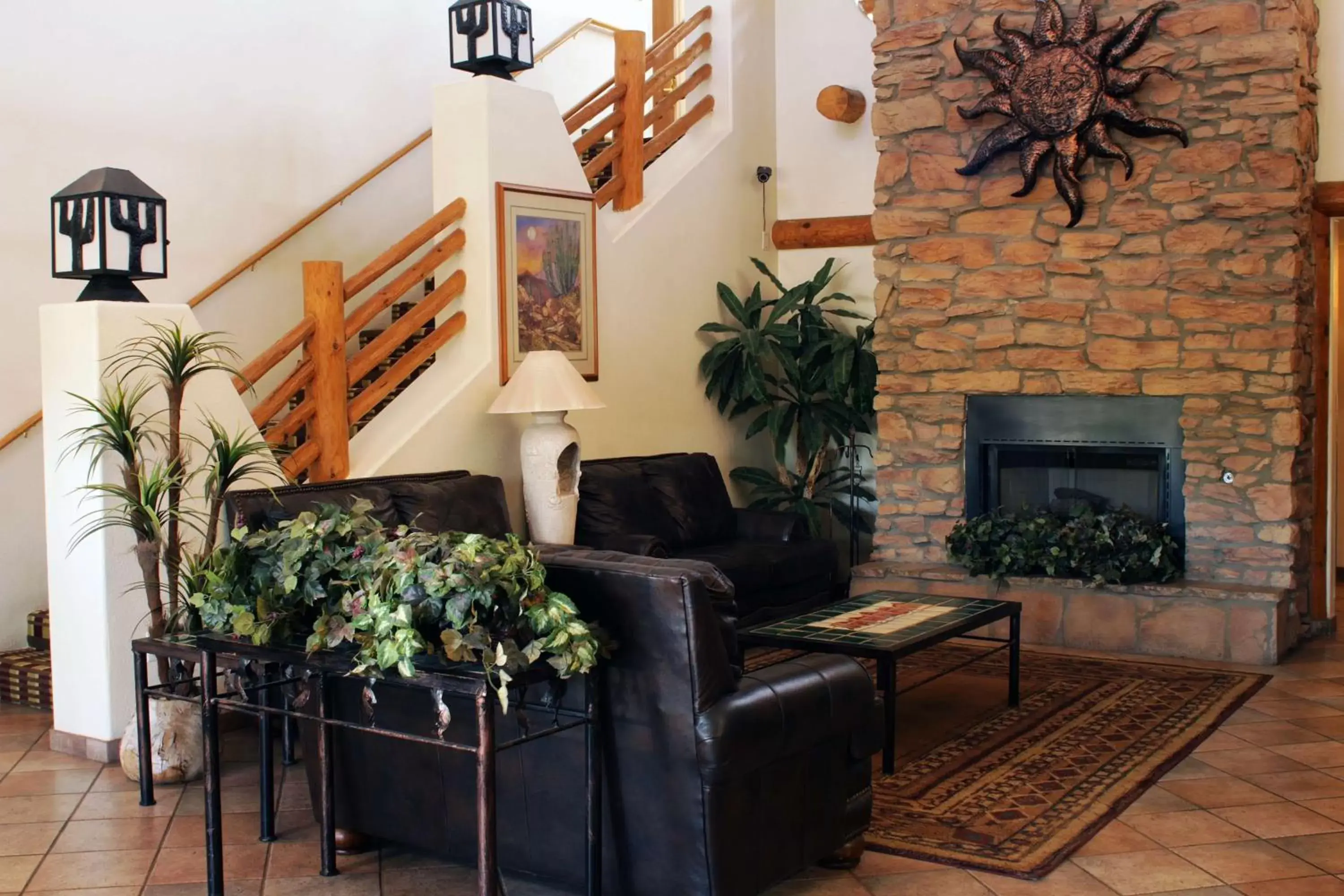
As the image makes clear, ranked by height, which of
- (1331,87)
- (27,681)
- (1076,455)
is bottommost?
(27,681)

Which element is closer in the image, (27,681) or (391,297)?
(27,681)

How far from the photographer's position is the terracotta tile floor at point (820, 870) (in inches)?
143

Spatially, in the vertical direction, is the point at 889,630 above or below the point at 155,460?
below

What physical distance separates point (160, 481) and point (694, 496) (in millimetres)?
3141

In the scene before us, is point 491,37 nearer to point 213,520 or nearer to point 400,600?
point 213,520

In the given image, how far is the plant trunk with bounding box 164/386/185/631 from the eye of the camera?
4.68 metres

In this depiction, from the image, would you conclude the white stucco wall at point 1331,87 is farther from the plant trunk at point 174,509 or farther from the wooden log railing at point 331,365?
the plant trunk at point 174,509

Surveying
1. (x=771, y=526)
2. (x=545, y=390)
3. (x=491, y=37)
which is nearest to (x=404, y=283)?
(x=545, y=390)

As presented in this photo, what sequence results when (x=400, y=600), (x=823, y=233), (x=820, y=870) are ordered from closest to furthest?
(x=400, y=600) < (x=820, y=870) < (x=823, y=233)

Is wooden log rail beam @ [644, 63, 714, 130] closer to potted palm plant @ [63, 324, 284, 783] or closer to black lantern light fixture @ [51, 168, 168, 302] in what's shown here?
black lantern light fixture @ [51, 168, 168, 302]

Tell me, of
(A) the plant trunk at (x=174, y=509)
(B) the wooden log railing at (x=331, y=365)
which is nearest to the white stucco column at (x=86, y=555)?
(A) the plant trunk at (x=174, y=509)

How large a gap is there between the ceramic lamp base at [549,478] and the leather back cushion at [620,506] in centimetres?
26

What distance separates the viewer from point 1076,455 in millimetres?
6961

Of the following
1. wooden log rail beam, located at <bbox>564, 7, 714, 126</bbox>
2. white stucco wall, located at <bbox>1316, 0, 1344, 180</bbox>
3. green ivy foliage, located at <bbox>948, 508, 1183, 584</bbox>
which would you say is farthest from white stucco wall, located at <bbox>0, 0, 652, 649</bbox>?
white stucco wall, located at <bbox>1316, 0, 1344, 180</bbox>
